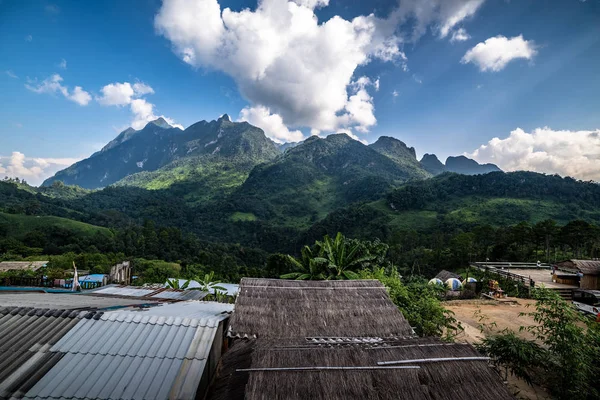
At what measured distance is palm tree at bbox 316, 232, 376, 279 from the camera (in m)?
14.5

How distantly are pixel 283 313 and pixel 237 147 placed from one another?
6205 inches

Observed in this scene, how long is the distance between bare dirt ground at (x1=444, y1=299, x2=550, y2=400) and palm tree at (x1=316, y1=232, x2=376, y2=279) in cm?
487

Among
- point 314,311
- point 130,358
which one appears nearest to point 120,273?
point 314,311

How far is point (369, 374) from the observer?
3342 mm

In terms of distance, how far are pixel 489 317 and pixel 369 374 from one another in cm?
1408

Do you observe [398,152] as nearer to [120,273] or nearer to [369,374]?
[120,273]

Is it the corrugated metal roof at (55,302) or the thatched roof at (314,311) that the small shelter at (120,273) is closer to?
the corrugated metal roof at (55,302)

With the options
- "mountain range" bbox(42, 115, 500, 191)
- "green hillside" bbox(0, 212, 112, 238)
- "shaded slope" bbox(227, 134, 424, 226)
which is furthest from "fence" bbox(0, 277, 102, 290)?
"mountain range" bbox(42, 115, 500, 191)

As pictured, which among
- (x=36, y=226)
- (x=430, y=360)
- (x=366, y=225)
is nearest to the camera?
(x=430, y=360)

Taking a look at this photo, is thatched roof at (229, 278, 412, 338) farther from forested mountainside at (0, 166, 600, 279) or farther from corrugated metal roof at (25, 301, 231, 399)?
forested mountainside at (0, 166, 600, 279)

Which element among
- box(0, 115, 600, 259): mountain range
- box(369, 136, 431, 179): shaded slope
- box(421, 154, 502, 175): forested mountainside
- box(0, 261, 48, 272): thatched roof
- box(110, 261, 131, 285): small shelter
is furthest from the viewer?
box(421, 154, 502, 175): forested mountainside

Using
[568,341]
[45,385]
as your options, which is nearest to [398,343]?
[568,341]

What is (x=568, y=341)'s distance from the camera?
5473 mm

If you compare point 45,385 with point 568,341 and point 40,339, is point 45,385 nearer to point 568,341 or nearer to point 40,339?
point 40,339
